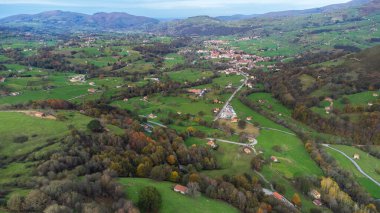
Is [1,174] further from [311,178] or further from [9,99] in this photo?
[9,99]

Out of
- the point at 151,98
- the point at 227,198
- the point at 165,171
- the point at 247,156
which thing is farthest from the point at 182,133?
the point at 151,98

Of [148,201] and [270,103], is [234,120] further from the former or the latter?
[148,201]

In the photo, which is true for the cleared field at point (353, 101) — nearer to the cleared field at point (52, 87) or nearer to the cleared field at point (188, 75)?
the cleared field at point (188, 75)

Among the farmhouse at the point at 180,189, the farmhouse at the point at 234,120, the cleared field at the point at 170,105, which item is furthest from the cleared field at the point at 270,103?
the farmhouse at the point at 180,189

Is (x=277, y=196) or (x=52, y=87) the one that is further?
(x=52, y=87)

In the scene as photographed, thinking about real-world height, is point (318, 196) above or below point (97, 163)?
below

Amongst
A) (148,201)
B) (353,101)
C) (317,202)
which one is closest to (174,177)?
(148,201)

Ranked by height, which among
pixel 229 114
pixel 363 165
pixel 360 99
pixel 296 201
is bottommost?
pixel 363 165
